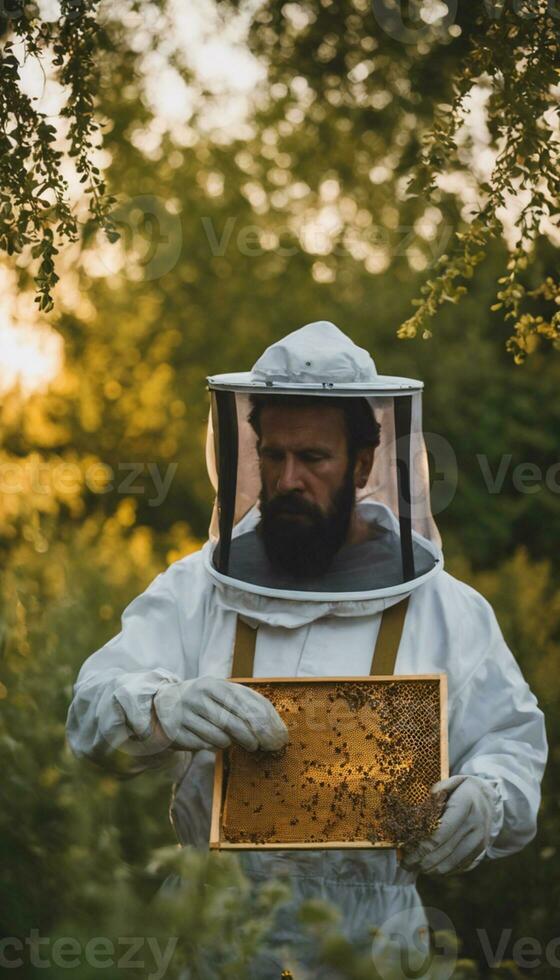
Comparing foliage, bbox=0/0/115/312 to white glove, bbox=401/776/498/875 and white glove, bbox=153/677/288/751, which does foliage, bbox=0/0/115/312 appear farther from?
white glove, bbox=401/776/498/875

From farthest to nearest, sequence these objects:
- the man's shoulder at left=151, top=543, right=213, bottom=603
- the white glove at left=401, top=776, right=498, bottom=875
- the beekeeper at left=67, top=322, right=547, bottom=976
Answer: the man's shoulder at left=151, top=543, right=213, bottom=603, the beekeeper at left=67, top=322, right=547, bottom=976, the white glove at left=401, top=776, right=498, bottom=875

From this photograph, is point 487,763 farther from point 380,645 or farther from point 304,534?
point 304,534

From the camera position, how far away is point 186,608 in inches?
125

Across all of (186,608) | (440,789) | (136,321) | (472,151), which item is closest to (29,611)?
(186,608)

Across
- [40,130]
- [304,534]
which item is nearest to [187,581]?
[304,534]

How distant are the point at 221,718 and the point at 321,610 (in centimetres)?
48

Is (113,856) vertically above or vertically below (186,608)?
below

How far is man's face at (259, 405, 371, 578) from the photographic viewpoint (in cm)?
304

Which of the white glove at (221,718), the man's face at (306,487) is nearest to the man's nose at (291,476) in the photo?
the man's face at (306,487)

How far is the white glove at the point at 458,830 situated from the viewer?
8.70 ft

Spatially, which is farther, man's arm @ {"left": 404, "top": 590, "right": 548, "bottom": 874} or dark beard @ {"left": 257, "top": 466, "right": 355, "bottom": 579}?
dark beard @ {"left": 257, "top": 466, "right": 355, "bottom": 579}

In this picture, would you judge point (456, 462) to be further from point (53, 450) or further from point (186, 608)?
point (186, 608)

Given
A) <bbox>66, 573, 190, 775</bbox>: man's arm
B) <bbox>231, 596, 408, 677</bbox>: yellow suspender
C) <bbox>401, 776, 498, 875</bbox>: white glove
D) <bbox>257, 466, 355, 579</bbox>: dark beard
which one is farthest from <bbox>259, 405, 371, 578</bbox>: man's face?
<bbox>401, 776, 498, 875</bbox>: white glove

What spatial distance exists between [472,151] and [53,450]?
867 cm
